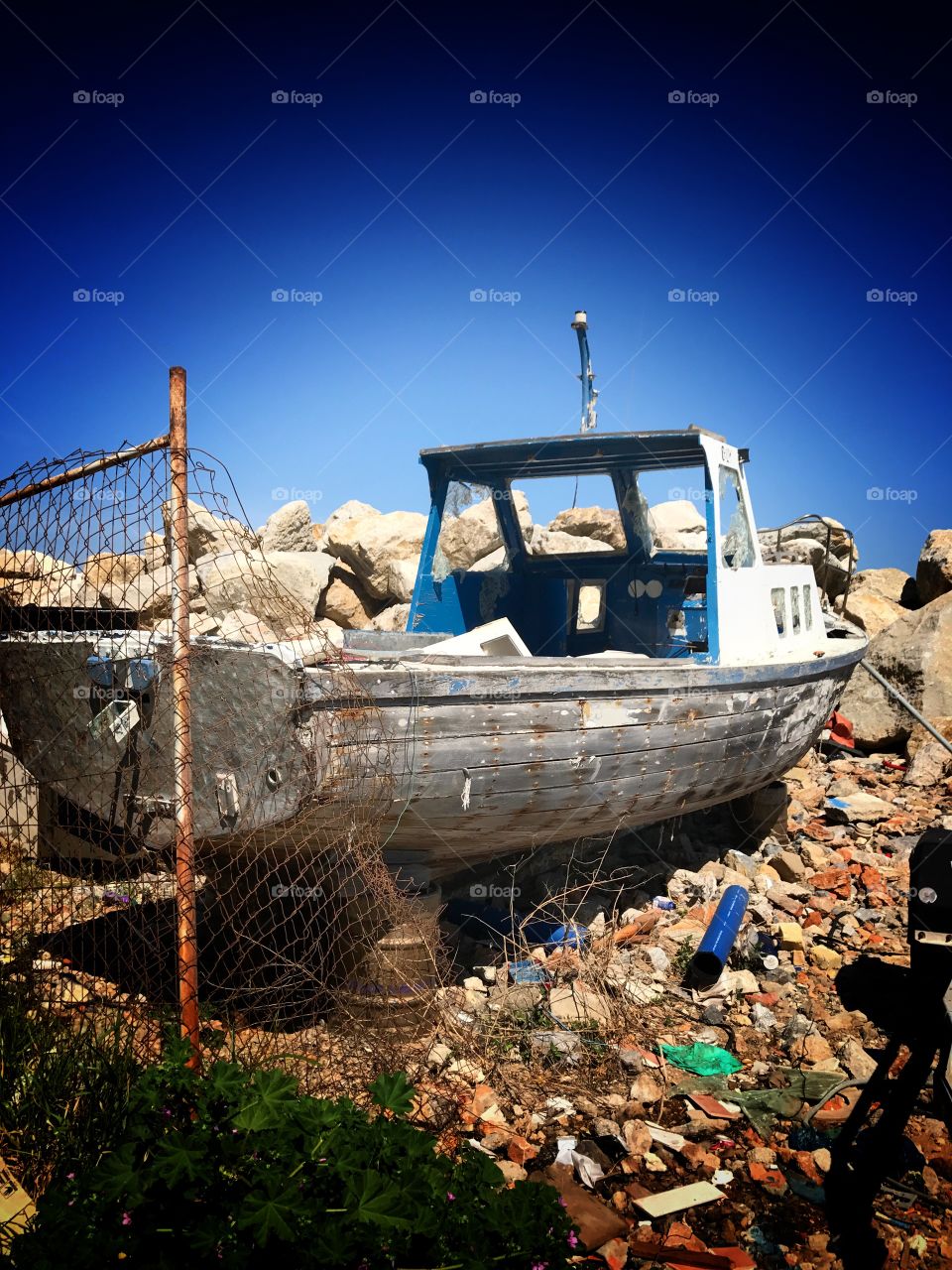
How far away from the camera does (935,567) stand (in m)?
12.6

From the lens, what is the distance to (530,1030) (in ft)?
12.4

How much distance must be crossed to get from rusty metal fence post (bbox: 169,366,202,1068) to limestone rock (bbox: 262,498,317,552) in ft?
41.2

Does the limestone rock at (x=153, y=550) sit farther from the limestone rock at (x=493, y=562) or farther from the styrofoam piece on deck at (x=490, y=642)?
the limestone rock at (x=493, y=562)

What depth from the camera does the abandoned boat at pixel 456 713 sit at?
3.17m

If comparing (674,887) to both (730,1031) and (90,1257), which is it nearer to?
(730,1031)

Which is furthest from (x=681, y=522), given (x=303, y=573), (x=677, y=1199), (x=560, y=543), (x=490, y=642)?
(x=677, y=1199)

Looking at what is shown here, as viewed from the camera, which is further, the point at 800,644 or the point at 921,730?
the point at 921,730

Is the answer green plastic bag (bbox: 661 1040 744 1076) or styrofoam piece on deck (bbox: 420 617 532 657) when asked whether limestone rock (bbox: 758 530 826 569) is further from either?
green plastic bag (bbox: 661 1040 744 1076)

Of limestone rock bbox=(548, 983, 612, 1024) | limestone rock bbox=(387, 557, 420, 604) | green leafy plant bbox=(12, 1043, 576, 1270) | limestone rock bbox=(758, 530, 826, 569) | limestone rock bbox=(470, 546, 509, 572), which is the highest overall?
limestone rock bbox=(758, 530, 826, 569)

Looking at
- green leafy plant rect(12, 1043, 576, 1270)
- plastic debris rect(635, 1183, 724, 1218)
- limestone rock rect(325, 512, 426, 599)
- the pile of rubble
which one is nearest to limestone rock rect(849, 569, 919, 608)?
limestone rock rect(325, 512, 426, 599)

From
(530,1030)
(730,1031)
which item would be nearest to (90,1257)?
(530,1030)

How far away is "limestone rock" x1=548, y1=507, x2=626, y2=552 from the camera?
12625 millimetres

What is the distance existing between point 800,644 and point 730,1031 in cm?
333

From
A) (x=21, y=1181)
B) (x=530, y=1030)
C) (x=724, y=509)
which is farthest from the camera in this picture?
(x=724, y=509)
